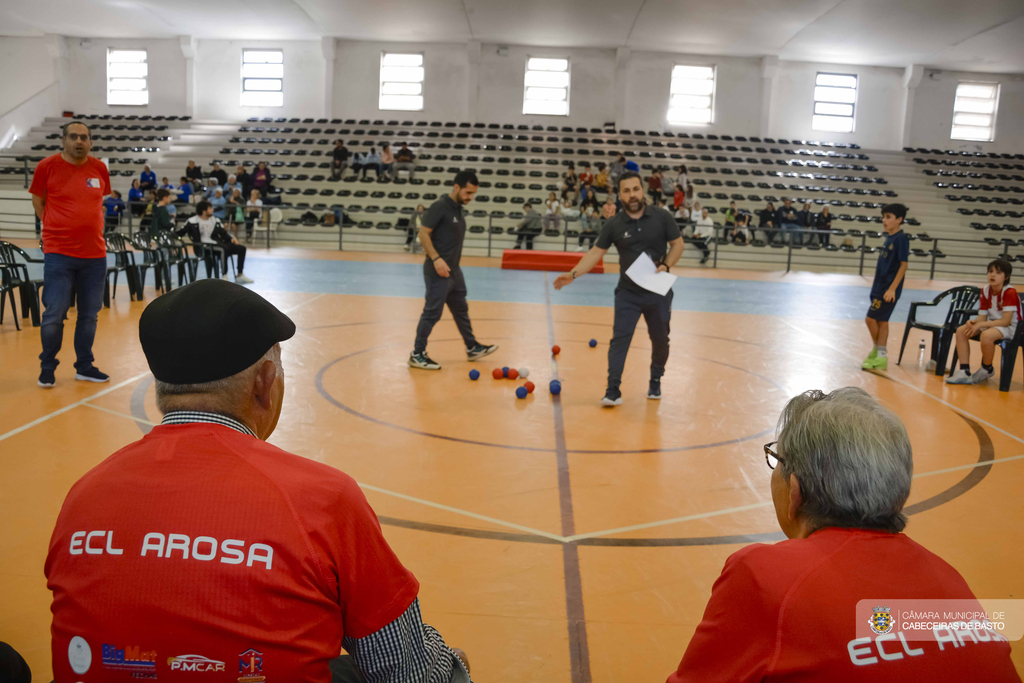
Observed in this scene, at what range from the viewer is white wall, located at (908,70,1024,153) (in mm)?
27031

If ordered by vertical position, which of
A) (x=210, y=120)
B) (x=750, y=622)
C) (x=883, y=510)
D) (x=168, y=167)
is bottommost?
(x=750, y=622)

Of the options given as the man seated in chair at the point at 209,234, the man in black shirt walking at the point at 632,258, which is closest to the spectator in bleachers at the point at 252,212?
the man seated in chair at the point at 209,234

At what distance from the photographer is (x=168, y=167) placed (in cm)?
2381

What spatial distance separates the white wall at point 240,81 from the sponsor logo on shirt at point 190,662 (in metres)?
28.5

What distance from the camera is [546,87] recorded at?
27344 millimetres

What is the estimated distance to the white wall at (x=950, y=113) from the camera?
88.7 ft

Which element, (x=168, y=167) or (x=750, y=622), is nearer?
Result: (x=750, y=622)

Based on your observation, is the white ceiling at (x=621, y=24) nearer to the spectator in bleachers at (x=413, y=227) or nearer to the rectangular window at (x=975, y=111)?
the rectangular window at (x=975, y=111)

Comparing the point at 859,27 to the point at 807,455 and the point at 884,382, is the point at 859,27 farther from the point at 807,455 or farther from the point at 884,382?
the point at 807,455

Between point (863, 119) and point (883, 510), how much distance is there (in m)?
30.1

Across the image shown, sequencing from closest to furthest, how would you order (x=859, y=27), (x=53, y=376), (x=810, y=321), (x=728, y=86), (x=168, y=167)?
(x=53, y=376) < (x=810, y=321) < (x=859, y=27) < (x=168, y=167) < (x=728, y=86)

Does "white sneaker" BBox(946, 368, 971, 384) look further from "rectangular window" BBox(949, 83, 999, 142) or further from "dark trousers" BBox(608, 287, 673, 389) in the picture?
"rectangular window" BBox(949, 83, 999, 142)


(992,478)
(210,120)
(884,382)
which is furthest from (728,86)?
(992,478)

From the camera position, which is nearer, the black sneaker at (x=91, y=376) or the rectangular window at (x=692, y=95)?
the black sneaker at (x=91, y=376)
